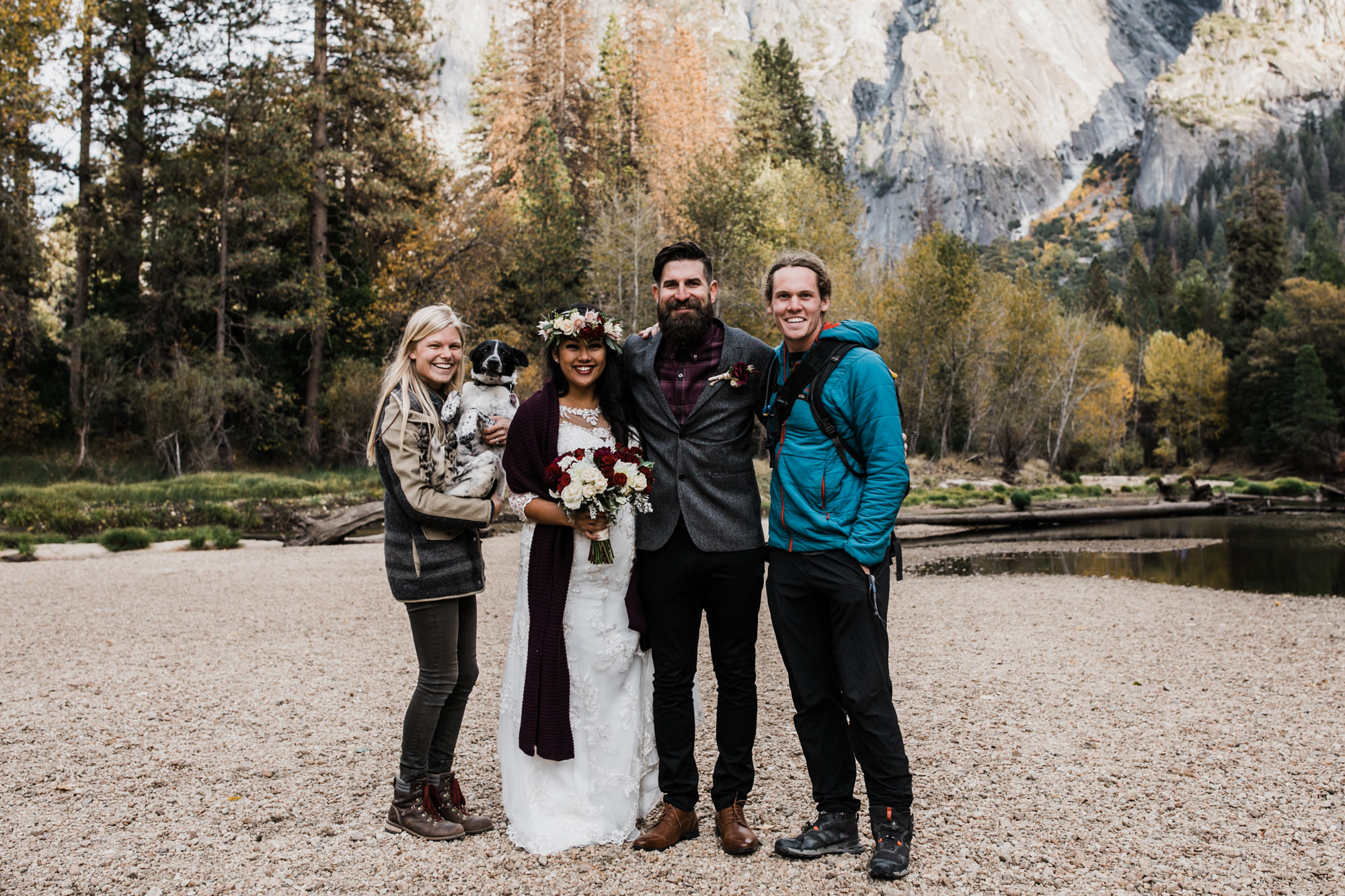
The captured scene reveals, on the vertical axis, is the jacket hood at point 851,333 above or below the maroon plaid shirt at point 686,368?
above

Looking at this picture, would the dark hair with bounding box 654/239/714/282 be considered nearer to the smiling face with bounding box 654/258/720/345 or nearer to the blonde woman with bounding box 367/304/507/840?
the smiling face with bounding box 654/258/720/345

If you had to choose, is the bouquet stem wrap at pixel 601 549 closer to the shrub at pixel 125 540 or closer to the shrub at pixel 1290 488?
the shrub at pixel 125 540

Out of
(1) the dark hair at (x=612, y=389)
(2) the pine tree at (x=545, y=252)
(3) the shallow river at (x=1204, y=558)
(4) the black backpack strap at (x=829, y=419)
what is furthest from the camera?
(2) the pine tree at (x=545, y=252)

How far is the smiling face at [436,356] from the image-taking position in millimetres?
3854

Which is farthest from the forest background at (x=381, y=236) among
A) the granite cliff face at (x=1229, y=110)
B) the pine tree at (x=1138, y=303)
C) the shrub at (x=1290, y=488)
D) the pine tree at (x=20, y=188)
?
the granite cliff face at (x=1229, y=110)

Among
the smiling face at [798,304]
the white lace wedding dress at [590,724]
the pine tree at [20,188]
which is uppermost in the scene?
the pine tree at [20,188]

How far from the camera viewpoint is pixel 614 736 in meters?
3.79

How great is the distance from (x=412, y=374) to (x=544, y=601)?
116 cm

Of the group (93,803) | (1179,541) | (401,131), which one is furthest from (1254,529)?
(401,131)

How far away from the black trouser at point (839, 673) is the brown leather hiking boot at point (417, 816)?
1.62m

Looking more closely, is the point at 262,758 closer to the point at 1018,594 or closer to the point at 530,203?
the point at 1018,594

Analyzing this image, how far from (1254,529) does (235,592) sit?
22846 millimetres

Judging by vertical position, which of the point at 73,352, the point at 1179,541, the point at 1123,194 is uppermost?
the point at 1123,194

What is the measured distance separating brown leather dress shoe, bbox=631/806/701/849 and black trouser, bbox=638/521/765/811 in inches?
1.6
